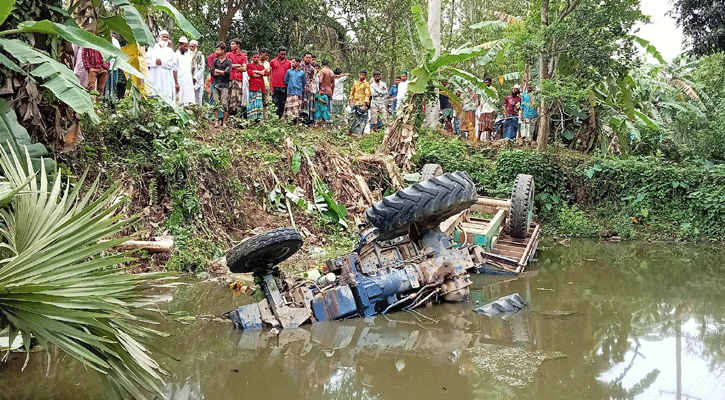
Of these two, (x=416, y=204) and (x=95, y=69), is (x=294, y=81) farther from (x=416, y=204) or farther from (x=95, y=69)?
(x=416, y=204)

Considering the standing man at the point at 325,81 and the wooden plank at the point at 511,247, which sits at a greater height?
the standing man at the point at 325,81

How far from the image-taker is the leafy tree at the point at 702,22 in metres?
20.1

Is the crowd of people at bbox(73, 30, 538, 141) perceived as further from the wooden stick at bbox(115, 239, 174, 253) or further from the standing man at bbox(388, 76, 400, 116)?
the wooden stick at bbox(115, 239, 174, 253)

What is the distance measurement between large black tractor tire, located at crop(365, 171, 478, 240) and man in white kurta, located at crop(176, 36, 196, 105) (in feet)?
20.2

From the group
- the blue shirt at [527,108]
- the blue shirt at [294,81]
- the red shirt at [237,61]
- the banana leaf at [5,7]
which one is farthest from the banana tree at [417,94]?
the banana leaf at [5,7]

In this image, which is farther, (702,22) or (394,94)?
(702,22)

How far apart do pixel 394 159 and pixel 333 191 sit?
6.73 feet

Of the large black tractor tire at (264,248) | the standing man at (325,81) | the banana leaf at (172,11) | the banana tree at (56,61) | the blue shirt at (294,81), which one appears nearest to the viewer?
the banana tree at (56,61)

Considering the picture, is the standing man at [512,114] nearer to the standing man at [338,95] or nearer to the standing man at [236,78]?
the standing man at [338,95]

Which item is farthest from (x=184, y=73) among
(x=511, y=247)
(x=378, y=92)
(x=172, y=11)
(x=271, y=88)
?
(x=511, y=247)

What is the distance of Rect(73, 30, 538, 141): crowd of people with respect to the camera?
10.7 metres

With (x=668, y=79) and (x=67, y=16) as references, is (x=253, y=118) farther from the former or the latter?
(x=668, y=79)

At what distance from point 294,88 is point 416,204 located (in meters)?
6.81

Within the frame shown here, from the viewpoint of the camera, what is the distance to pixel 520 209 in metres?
9.09
